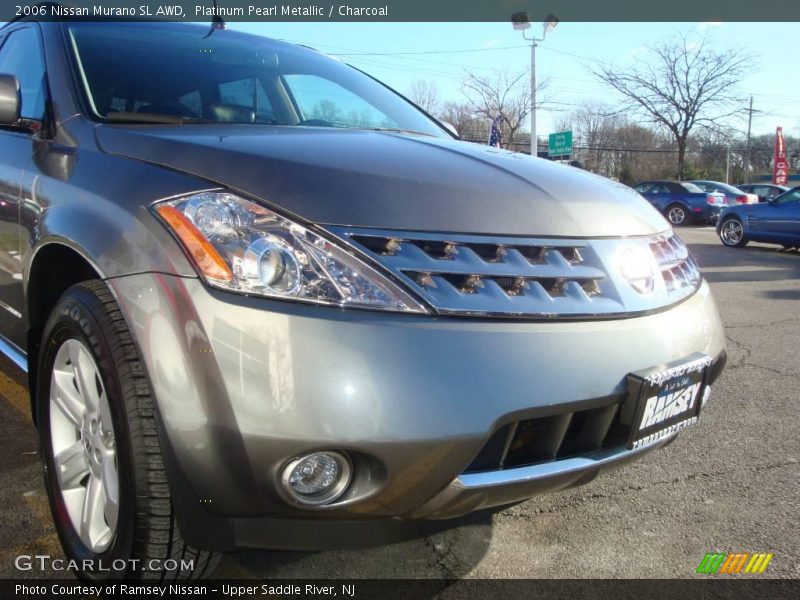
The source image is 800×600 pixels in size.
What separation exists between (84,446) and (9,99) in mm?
1183

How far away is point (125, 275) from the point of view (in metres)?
1.58

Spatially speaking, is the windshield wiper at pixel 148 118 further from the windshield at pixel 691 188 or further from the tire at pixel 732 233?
the windshield at pixel 691 188

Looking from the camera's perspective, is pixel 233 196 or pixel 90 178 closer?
pixel 233 196

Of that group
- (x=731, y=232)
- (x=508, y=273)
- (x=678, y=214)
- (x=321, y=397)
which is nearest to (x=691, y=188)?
(x=678, y=214)

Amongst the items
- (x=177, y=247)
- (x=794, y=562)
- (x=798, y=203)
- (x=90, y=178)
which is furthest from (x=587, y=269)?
(x=798, y=203)

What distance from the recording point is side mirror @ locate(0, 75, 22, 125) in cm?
218

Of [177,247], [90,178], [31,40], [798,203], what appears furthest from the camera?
[798,203]

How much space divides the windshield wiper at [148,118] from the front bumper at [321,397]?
0.87m

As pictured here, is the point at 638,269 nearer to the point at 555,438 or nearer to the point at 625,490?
the point at 555,438

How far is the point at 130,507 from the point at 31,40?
2053 mm

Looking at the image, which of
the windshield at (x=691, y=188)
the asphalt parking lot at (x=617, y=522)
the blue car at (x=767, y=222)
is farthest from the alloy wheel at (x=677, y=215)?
the asphalt parking lot at (x=617, y=522)

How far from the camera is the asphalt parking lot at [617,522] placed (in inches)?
78.2

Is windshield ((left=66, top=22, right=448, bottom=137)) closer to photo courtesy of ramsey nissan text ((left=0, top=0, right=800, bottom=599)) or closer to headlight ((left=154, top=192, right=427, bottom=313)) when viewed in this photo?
photo courtesy of ramsey nissan text ((left=0, top=0, right=800, bottom=599))

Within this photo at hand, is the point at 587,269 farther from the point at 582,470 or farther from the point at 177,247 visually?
the point at 177,247
